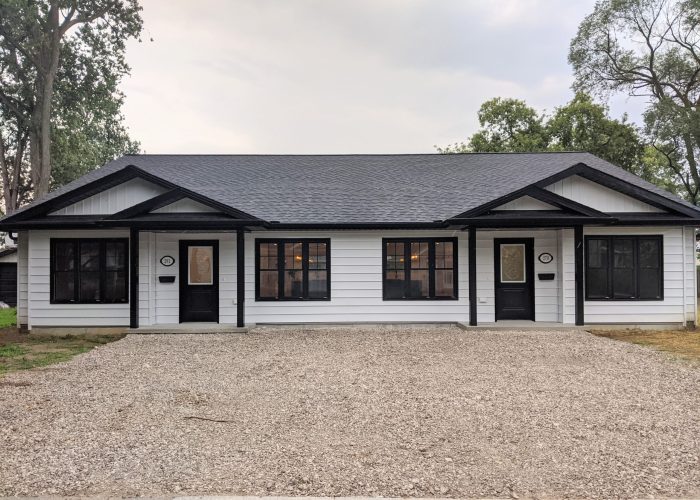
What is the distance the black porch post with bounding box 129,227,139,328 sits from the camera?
10.8 metres

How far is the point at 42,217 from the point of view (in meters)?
11.0

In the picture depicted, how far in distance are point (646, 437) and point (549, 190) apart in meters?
8.16

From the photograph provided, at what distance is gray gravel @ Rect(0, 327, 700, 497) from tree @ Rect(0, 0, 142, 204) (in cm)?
1851

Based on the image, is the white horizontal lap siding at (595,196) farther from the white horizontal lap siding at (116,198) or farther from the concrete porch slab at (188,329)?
the white horizontal lap siding at (116,198)

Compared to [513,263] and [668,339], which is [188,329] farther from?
[668,339]

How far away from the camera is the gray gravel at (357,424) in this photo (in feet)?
11.6

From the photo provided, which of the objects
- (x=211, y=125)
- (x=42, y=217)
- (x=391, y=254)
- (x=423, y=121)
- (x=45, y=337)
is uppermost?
(x=423, y=121)

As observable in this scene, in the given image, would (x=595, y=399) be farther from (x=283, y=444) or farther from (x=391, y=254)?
(x=391, y=254)

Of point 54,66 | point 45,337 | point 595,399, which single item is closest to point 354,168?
point 45,337

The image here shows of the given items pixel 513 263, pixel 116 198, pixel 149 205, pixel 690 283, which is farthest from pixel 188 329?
pixel 690 283

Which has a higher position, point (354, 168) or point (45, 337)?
point (354, 168)

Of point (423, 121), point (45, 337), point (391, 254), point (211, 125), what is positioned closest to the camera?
point (45, 337)

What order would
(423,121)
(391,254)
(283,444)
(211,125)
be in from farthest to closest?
(423,121) < (211,125) < (391,254) < (283,444)

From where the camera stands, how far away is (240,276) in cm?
1096
